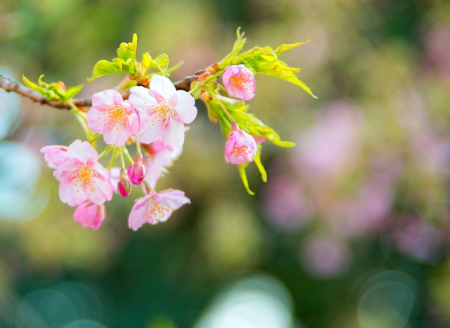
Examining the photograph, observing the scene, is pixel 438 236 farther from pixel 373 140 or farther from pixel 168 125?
pixel 168 125

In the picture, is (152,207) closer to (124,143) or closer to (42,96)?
(124,143)

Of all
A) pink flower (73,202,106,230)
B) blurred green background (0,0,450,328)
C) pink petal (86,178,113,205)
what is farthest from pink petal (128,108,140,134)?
blurred green background (0,0,450,328)

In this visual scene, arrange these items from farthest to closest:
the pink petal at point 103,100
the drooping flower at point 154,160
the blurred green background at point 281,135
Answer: the blurred green background at point 281,135 < the drooping flower at point 154,160 < the pink petal at point 103,100

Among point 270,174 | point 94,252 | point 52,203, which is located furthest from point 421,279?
point 52,203

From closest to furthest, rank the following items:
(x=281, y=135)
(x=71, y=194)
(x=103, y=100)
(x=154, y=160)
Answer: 1. (x=103, y=100)
2. (x=71, y=194)
3. (x=154, y=160)
4. (x=281, y=135)

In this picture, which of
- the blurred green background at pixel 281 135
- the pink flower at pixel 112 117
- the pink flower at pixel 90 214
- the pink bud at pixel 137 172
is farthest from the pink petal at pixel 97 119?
the blurred green background at pixel 281 135

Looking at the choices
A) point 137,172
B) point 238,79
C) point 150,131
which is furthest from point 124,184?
point 238,79

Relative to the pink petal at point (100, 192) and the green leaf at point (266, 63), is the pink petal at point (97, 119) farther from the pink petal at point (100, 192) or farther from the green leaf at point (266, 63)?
the green leaf at point (266, 63)
